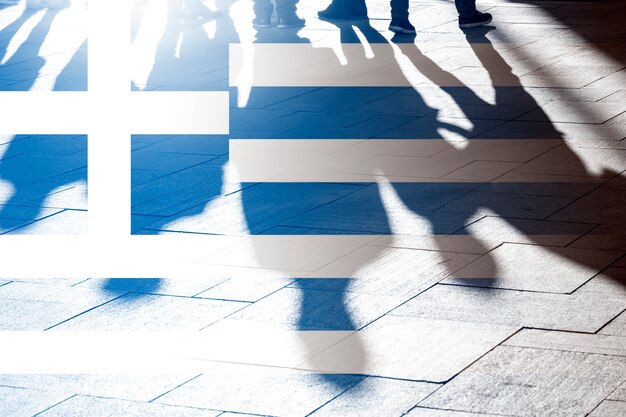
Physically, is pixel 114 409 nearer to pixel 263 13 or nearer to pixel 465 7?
pixel 465 7

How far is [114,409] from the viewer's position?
10.7ft

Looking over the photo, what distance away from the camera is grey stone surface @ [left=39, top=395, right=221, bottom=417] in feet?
10.6

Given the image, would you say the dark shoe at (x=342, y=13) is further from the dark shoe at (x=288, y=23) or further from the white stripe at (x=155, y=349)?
the white stripe at (x=155, y=349)

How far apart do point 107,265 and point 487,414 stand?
6.24 feet

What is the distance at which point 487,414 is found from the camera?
3195 mm

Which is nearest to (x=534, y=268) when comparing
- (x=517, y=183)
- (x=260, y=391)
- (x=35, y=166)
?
(x=517, y=183)

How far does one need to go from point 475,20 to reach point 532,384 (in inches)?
278

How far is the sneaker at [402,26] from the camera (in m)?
9.77

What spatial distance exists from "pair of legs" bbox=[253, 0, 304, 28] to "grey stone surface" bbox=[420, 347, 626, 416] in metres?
7.11

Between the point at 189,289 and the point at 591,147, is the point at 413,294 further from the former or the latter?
the point at 591,147

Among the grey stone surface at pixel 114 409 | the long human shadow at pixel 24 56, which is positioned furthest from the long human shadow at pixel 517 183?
the long human shadow at pixel 24 56

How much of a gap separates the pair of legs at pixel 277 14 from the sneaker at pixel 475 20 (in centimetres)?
143

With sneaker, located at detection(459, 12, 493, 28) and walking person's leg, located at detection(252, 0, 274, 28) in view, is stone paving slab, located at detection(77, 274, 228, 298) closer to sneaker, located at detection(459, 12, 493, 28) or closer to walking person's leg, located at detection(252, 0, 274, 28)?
sneaker, located at detection(459, 12, 493, 28)

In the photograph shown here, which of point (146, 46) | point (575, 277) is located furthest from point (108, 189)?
point (146, 46)
